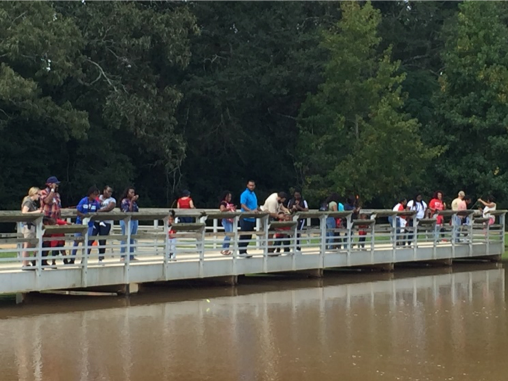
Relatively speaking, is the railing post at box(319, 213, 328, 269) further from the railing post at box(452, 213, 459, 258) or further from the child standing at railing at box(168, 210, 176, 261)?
the railing post at box(452, 213, 459, 258)

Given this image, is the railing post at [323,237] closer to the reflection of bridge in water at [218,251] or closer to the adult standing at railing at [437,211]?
the reflection of bridge in water at [218,251]

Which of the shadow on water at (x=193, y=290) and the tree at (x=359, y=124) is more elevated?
the tree at (x=359, y=124)

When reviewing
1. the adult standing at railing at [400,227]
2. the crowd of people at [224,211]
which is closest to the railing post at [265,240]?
the crowd of people at [224,211]

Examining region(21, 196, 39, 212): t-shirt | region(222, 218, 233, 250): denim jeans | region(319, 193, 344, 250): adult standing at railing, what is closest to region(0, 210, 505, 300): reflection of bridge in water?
region(319, 193, 344, 250): adult standing at railing

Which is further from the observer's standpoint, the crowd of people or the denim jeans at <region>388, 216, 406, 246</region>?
the denim jeans at <region>388, 216, 406, 246</region>

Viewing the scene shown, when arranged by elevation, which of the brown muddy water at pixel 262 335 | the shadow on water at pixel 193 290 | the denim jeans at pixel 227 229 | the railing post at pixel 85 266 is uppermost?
the denim jeans at pixel 227 229

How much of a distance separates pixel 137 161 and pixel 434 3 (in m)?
22.9

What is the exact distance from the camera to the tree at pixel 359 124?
172 feet

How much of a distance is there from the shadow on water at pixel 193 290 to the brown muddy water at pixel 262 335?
0.05 m

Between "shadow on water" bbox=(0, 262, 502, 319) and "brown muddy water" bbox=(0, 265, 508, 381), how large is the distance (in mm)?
45

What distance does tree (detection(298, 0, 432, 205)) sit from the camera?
5244 centimetres

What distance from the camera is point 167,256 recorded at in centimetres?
2158

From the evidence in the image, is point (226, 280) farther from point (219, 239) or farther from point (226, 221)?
point (219, 239)

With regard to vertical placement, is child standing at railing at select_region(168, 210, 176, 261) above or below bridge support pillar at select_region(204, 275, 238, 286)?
above
